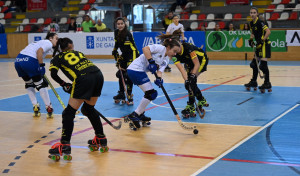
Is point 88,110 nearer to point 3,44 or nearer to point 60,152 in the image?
point 60,152

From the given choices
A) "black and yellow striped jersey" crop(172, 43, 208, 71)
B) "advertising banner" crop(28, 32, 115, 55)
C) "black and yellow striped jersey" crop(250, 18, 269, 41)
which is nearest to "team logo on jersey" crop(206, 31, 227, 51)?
"advertising banner" crop(28, 32, 115, 55)

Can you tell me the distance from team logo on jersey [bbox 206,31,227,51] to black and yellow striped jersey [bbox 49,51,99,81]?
47.3 ft

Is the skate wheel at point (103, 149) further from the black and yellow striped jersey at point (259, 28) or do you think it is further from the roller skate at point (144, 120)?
the black and yellow striped jersey at point (259, 28)

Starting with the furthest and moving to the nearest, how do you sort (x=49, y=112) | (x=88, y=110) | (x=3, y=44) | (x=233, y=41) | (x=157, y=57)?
1. (x=3, y=44)
2. (x=233, y=41)
3. (x=49, y=112)
4. (x=157, y=57)
5. (x=88, y=110)

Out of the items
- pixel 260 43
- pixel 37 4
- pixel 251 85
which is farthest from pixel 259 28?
pixel 37 4

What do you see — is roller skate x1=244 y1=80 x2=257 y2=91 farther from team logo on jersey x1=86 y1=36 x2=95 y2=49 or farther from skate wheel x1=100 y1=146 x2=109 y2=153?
team logo on jersey x1=86 y1=36 x2=95 y2=49

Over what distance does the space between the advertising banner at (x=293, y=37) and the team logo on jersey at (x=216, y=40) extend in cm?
268

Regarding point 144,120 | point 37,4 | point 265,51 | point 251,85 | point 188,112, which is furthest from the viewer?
point 37,4

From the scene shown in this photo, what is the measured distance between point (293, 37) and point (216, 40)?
10.9 ft

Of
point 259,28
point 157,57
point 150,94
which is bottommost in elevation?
point 150,94

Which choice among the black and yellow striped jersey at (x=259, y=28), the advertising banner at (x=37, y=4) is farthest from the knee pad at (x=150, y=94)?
the advertising banner at (x=37, y=4)

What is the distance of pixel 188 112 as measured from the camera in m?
9.16

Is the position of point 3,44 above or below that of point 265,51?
below

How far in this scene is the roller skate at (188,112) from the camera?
9.12 meters
